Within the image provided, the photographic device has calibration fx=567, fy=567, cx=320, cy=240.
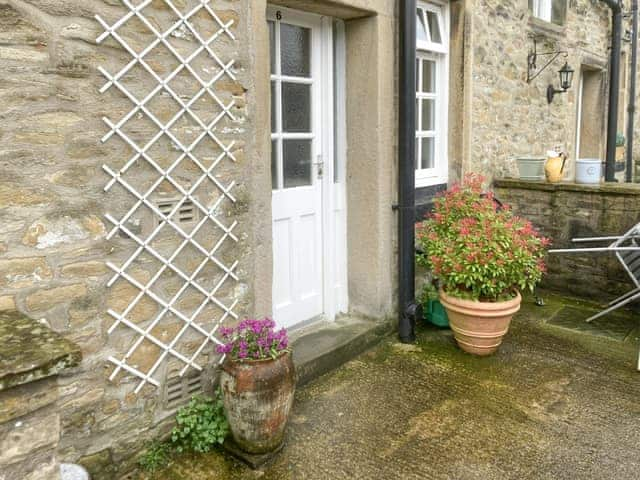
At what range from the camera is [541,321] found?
16.9ft

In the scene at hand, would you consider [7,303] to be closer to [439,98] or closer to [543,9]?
[439,98]

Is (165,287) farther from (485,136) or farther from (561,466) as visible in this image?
(485,136)

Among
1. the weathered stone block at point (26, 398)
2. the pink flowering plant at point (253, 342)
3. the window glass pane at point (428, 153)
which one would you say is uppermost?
the window glass pane at point (428, 153)

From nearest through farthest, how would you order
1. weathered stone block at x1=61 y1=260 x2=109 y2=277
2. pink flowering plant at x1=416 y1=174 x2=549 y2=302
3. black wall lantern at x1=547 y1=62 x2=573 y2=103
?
weathered stone block at x1=61 y1=260 x2=109 y2=277 → pink flowering plant at x1=416 y1=174 x2=549 y2=302 → black wall lantern at x1=547 y1=62 x2=573 y2=103

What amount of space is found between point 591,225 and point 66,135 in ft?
16.4

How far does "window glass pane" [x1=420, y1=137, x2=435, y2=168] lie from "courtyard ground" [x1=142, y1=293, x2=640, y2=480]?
1.67 meters

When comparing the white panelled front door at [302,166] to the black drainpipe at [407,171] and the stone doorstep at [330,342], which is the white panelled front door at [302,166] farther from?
the black drainpipe at [407,171]

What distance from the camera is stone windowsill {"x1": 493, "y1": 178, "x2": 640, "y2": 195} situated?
547 cm

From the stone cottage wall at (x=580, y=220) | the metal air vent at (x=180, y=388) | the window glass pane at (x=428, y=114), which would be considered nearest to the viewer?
the metal air vent at (x=180, y=388)

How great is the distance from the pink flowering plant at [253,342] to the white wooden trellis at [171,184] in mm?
165

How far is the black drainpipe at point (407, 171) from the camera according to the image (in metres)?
4.40

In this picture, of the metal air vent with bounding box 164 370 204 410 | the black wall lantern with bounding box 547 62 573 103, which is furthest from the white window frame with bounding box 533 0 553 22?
the metal air vent with bounding box 164 370 204 410

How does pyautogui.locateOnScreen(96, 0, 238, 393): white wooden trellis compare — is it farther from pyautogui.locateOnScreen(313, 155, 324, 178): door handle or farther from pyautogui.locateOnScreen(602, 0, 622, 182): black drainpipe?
pyautogui.locateOnScreen(602, 0, 622, 182): black drainpipe

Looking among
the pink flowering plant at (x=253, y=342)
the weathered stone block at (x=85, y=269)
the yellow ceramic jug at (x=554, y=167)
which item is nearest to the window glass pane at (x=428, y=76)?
the yellow ceramic jug at (x=554, y=167)
